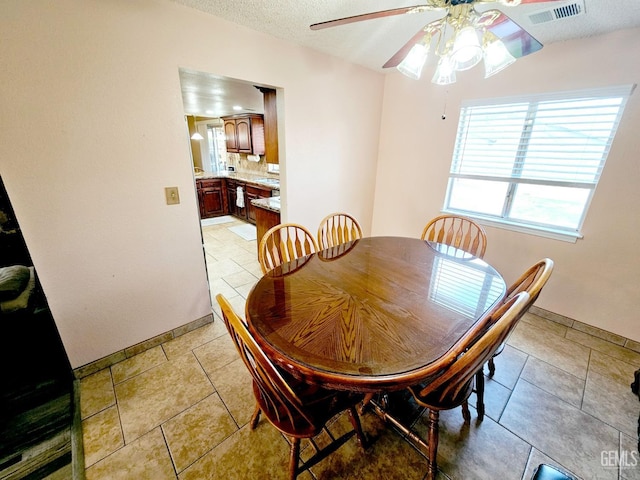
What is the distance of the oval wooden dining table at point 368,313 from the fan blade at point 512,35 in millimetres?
1140

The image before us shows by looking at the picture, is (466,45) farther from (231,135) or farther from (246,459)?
(231,135)

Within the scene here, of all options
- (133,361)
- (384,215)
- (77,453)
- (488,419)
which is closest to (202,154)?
(384,215)

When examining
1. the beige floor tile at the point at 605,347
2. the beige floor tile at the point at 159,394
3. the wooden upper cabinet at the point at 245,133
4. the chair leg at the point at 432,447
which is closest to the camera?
the chair leg at the point at 432,447

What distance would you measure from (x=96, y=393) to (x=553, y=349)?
3.28 meters

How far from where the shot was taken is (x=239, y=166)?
632cm

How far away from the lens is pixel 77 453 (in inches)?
50.3

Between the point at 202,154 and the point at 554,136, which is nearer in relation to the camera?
the point at 554,136

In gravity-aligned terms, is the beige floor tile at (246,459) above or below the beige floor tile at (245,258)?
above

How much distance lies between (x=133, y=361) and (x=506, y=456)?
2381 millimetres

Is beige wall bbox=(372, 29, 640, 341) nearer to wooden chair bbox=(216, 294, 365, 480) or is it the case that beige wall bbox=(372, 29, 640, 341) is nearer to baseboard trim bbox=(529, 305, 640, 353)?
baseboard trim bbox=(529, 305, 640, 353)

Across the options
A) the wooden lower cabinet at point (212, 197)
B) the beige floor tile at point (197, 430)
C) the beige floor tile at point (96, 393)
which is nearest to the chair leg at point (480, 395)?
the beige floor tile at point (197, 430)

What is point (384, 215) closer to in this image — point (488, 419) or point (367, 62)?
point (367, 62)

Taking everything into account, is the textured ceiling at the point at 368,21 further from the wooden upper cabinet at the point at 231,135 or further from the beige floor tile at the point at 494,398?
the wooden upper cabinet at the point at 231,135

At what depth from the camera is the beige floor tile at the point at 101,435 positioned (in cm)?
132
